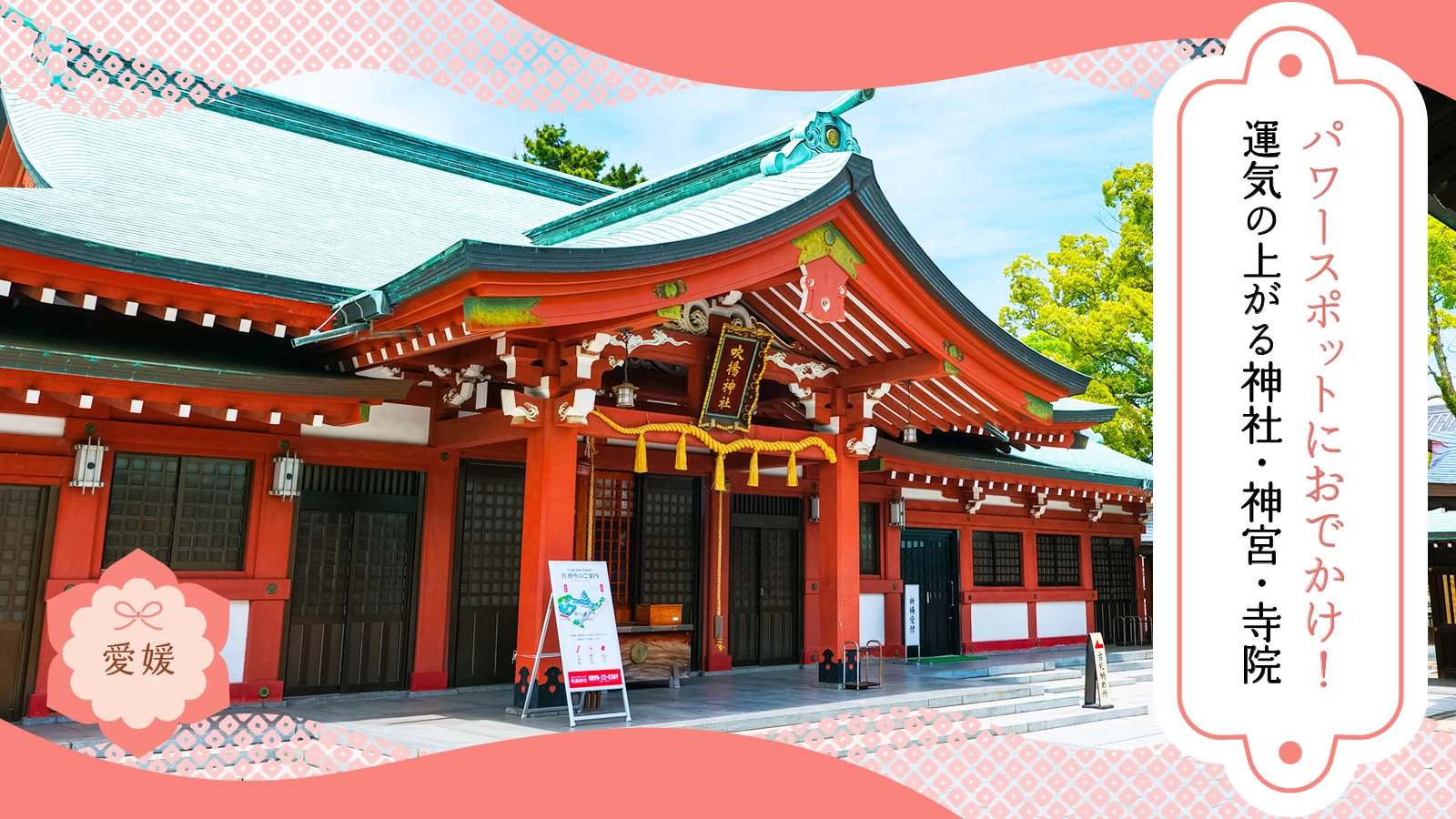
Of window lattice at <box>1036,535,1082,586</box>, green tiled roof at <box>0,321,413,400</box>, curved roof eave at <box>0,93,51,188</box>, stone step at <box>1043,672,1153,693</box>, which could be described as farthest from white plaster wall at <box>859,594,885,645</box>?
curved roof eave at <box>0,93,51,188</box>

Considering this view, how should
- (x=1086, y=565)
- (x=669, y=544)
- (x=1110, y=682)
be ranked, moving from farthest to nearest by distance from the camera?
(x=1086, y=565) → (x=1110, y=682) → (x=669, y=544)

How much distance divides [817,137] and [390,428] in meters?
5.23

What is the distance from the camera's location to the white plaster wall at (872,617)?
14836 millimetres

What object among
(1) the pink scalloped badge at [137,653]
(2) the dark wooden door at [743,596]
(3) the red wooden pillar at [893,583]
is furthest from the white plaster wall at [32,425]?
(3) the red wooden pillar at [893,583]

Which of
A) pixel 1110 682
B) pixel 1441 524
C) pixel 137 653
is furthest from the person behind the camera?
pixel 1441 524

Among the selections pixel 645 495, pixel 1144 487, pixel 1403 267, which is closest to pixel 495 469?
pixel 645 495

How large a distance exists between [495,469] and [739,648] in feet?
13.8

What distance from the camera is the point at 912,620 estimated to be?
15500mm

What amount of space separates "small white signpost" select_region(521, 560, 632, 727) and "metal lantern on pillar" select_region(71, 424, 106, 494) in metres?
3.91

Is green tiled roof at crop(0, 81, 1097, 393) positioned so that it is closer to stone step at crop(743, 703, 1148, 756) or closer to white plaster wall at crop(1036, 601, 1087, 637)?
stone step at crop(743, 703, 1148, 756)

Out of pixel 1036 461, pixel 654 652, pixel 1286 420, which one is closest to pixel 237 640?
pixel 654 652

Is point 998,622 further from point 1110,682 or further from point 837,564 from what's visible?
point 837,564

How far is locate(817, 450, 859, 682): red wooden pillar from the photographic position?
11281 millimetres

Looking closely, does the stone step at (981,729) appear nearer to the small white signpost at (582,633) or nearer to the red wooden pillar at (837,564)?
the small white signpost at (582,633)
